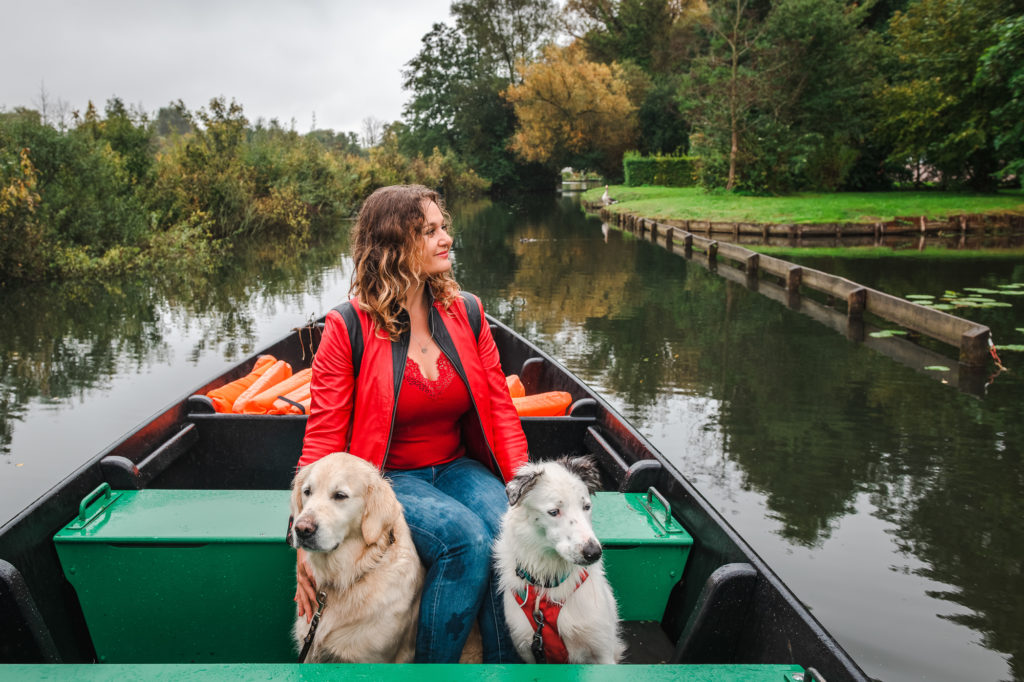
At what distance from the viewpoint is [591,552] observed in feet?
7.04

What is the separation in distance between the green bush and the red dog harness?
4052 centimetres

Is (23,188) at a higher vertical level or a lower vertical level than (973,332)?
higher

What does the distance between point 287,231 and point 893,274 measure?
19.7 m

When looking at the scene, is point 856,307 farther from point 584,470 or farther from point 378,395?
point 378,395

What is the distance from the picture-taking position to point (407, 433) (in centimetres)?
294

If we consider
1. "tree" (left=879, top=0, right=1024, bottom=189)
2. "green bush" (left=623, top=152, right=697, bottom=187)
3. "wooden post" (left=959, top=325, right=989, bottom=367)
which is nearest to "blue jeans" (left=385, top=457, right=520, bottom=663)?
"wooden post" (left=959, top=325, right=989, bottom=367)

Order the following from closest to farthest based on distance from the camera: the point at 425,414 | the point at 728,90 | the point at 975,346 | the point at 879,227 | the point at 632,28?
the point at 425,414
the point at 975,346
the point at 879,227
the point at 728,90
the point at 632,28

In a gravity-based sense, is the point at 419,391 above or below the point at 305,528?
above

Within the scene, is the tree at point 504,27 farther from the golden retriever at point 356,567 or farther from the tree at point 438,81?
the golden retriever at point 356,567

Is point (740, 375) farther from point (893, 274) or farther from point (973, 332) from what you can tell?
point (893, 274)

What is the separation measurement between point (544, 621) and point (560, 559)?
0.71 feet

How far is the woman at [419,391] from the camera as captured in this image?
2703mm

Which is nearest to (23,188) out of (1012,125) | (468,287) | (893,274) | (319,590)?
(468,287)

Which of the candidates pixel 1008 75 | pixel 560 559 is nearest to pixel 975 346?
pixel 560 559
